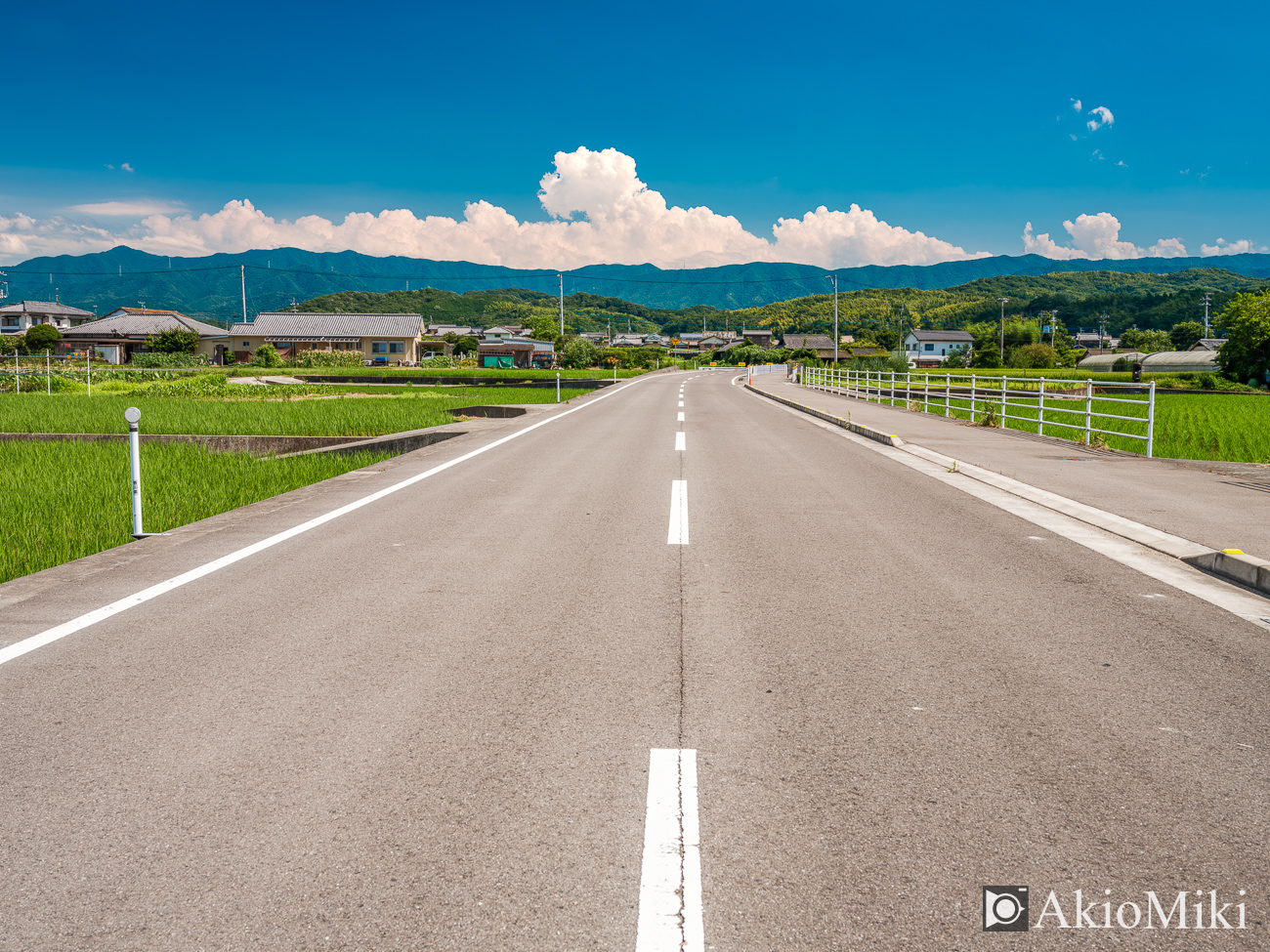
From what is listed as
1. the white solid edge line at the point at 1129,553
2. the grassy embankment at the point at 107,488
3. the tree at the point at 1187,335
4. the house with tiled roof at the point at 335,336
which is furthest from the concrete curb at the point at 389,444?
the tree at the point at 1187,335

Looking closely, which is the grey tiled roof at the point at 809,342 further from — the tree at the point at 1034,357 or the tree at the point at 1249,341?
the tree at the point at 1249,341

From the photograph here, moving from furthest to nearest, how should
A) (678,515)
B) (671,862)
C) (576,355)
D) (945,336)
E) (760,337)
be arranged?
(760,337), (945,336), (576,355), (678,515), (671,862)

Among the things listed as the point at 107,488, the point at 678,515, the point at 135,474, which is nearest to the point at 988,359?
the point at 678,515

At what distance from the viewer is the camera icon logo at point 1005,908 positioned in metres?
2.27

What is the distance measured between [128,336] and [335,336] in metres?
20.9

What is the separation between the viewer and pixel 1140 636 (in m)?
4.66

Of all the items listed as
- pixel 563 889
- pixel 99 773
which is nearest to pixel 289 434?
pixel 99 773

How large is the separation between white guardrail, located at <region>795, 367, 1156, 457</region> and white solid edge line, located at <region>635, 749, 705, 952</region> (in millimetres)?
10840

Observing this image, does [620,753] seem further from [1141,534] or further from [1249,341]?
[1249,341]

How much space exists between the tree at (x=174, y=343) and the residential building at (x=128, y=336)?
1.30 m

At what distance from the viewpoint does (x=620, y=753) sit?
3193mm

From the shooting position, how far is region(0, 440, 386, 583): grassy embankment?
289 inches

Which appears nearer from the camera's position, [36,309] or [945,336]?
[36,309]

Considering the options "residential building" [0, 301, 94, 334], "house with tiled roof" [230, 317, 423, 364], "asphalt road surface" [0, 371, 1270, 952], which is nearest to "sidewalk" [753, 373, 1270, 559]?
"asphalt road surface" [0, 371, 1270, 952]
